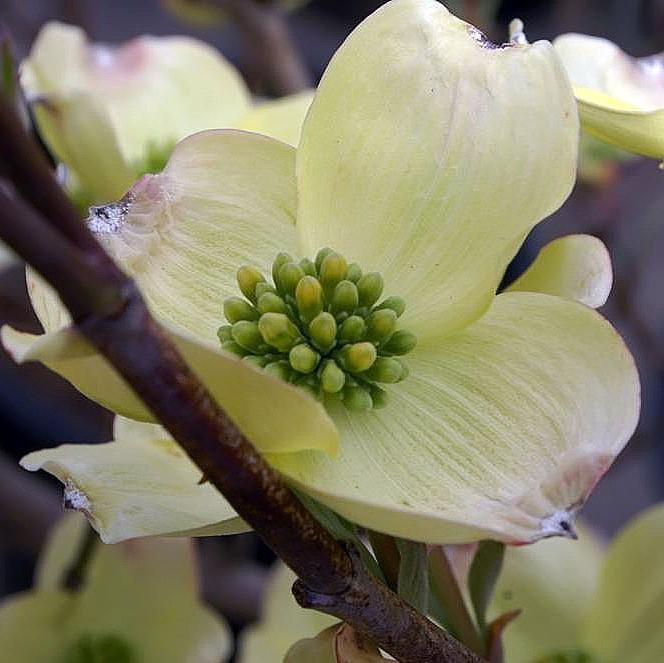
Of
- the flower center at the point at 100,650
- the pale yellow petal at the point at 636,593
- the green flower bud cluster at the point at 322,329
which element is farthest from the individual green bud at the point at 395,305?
the flower center at the point at 100,650

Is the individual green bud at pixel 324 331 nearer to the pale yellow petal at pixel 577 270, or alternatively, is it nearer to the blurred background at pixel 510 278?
the pale yellow petal at pixel 577 270

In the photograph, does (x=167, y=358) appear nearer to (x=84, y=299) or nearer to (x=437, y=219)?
(x=84, y=299)

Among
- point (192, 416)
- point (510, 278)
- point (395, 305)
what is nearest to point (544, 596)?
point (395, 305)

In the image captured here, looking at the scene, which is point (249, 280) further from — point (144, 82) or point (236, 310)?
point (144, 82)

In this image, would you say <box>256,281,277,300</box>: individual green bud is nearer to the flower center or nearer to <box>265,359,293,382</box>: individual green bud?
<box>265,359,293,382</box>: individual green bud

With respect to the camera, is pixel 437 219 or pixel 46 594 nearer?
pixel 437 219

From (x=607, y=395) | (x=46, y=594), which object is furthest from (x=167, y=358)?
(x=46, y=594)

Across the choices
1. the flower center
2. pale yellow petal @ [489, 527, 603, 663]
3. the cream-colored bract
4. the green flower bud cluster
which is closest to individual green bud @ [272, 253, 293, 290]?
the green flower bud cluster
